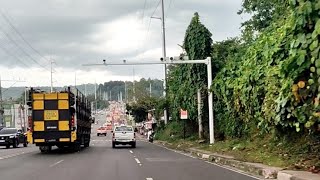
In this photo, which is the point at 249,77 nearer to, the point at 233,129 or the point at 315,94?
the point at 233,129

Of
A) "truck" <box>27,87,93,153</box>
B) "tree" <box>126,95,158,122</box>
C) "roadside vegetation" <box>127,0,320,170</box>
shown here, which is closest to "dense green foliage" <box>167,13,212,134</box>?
"roadside vegetation" <box>127,0,320,170</box>

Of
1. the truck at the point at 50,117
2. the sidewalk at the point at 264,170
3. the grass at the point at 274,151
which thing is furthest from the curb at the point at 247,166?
the truck at the point at 50,117

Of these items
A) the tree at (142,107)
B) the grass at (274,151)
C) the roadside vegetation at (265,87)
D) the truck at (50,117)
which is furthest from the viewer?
the tree at (142,107)

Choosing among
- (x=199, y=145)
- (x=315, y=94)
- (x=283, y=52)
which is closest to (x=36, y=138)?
(x=199, y=145)

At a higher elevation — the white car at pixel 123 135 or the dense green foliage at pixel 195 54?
the dense green foliage at pixel 195 54

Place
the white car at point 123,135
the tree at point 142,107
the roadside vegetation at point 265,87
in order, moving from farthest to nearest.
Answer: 1. the tree at point 142,107
2. the white car at point 123,135
3. the roadside vegetation at point 265,87

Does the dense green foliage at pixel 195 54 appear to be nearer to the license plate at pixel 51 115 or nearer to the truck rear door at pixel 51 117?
the truck rear door at pixel 51 117

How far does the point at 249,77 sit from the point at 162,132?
35.4 m

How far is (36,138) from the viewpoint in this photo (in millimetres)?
29594

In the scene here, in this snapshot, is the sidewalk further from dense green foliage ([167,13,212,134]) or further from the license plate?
dense green foliage ([167,13,212,134])

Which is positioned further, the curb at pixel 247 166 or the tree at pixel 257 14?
the tree at pixel 257 14

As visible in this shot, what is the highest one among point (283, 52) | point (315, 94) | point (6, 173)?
point (283, 52)

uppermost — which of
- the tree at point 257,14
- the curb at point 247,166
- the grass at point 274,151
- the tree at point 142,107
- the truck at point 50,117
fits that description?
the tree at point 257,14

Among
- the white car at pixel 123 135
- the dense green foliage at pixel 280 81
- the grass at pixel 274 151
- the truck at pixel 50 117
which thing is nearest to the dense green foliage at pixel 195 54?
the dense green foliage at pixel 280 81
